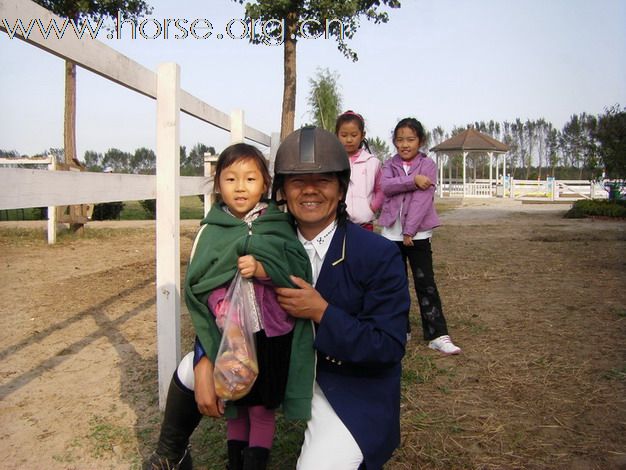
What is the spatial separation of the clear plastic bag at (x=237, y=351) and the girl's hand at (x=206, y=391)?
0.06 meters

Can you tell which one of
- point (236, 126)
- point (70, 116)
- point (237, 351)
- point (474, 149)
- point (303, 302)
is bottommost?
point (237, 351)

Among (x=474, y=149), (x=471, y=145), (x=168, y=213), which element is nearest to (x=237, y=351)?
(x=168, y=213)

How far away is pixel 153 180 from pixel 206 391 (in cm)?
135

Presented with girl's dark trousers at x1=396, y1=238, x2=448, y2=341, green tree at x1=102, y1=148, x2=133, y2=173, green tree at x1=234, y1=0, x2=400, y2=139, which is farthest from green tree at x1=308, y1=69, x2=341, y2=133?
green tree at x1=102, y1=148, x2=133, y2=173

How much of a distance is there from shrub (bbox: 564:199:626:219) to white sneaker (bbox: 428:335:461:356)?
45.0 feet

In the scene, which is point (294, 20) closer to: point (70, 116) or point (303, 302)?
point (70, 116)

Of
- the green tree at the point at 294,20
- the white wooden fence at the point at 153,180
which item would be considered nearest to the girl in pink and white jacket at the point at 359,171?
the white wooden fence at the point at 153,180

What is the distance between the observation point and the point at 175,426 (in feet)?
6.33

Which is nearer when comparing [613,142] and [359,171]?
[359,171]

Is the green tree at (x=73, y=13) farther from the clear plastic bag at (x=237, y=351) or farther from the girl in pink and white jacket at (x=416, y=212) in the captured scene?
the clear plastic bag at (x=237, y=351)

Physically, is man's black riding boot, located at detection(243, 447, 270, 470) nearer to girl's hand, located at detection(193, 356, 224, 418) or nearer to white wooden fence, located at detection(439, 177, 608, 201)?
girl's hand, located at detection(193, 356, 224, 418)

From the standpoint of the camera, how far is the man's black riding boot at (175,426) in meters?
1.90

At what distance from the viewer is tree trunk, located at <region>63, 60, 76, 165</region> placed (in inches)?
432

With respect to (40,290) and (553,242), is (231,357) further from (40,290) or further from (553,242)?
(553,242)
